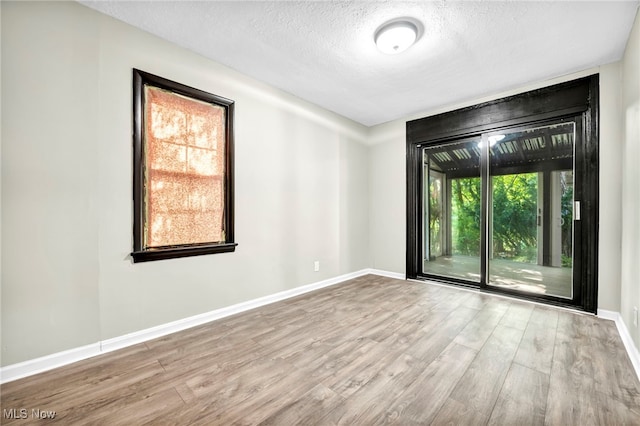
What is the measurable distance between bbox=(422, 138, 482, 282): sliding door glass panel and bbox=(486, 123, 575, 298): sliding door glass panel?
25 cm

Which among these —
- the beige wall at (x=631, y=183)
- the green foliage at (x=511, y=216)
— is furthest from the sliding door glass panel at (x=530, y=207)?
the beige wall at (x=631, y=183)

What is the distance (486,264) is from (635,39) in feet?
8.38

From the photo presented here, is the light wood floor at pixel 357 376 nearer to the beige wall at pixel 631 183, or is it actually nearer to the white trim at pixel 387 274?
the beige wall at pixel 631 183

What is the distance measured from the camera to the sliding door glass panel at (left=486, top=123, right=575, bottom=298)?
331cm

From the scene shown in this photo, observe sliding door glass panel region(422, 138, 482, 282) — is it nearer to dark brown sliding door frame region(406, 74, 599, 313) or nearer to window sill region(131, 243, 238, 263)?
dark brown sliding door frame region(406, 74, 599, 313)

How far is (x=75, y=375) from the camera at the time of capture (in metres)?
1.74

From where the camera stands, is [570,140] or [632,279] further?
[570,140]

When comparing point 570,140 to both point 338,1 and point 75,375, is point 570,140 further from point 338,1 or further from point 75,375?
point 75,375

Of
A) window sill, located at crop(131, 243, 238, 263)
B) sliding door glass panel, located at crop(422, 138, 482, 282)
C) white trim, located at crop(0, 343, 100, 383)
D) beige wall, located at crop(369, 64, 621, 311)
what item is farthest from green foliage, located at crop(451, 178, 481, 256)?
white trim, located at crop(0, 343, 100, 383)

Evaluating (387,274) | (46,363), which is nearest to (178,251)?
(46,363)

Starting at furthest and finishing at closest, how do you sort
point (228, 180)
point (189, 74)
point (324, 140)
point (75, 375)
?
1. point (324, 140)
2. point (228, 180)
3. point (189, 74)
4. point (75, 375)

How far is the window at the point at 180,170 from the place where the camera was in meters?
2.21

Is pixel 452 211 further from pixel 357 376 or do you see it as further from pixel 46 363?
pixel 46 363

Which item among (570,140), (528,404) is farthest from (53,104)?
(570,140)
